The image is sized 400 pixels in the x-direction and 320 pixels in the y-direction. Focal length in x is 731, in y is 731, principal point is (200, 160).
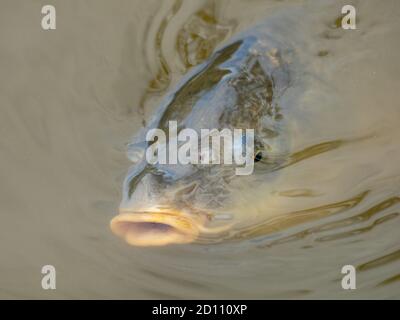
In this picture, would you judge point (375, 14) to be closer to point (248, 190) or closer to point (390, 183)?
point (390, 183)

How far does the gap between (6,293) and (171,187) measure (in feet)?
2.76

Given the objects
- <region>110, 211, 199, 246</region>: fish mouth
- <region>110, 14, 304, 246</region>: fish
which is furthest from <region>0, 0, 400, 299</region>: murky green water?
<region>110, 211, 199, 246</region>: fish mouth

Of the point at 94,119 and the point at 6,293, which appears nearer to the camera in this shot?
the point at 6,293

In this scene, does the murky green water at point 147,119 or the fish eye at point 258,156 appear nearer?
the murky green water at point 147,119

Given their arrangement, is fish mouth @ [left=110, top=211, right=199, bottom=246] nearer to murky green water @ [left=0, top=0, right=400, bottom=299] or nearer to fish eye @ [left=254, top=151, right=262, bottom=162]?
murky green water @ [left=0, top=0, right=400, bottom=299]

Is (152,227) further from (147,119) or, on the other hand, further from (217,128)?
(147,119)

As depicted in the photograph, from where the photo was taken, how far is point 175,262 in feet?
10.1

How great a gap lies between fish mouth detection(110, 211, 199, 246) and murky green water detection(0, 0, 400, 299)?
0.79 ft

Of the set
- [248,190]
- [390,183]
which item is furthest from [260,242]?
[390,183]

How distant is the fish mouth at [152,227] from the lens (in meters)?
2.80

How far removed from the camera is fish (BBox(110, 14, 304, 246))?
113 inches

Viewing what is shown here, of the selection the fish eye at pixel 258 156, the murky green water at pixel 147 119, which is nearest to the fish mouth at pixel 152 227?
the murky green water at pixel 147 119

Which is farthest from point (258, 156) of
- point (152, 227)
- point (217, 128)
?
point (152, 227)

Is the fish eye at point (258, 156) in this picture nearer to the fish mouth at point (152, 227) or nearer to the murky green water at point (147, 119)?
the murky green water at point (147, 119)
